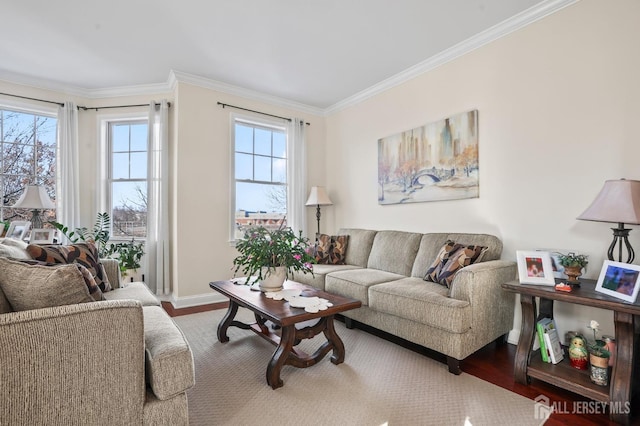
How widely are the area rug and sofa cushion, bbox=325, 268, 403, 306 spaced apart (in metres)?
0.47

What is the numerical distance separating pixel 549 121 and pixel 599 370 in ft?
5.90

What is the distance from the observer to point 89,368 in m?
1.20

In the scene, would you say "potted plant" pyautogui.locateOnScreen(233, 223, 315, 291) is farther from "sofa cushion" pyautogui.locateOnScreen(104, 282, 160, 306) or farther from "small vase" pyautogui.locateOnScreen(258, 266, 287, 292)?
"sofa cushion" pyautogui.locateOnScreen(104, 282, 160, 306)

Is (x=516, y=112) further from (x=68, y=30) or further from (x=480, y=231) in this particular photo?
(x=68, y=30)

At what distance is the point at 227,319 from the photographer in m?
2.71

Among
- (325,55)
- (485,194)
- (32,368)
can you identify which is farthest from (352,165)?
(32,368)

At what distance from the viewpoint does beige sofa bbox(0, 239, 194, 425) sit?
1087mm

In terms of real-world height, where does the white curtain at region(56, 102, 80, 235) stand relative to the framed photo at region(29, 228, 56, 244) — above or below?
above

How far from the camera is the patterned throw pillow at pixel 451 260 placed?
2.57 m

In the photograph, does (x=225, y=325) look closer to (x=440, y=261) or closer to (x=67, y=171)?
(x=440, y=261)

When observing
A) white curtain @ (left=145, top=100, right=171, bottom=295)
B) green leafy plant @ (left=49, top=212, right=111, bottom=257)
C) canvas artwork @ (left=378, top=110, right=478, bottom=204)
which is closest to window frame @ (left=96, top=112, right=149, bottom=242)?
green leafy plant @ (left=49, top=212, right=111, bottom=257)

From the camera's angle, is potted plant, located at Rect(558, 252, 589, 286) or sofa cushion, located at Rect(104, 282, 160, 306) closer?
potted plant, located at Rect(558, 252, 589, 286)

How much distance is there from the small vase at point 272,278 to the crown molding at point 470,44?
8.70ft

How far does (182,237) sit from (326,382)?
2.54 meters
